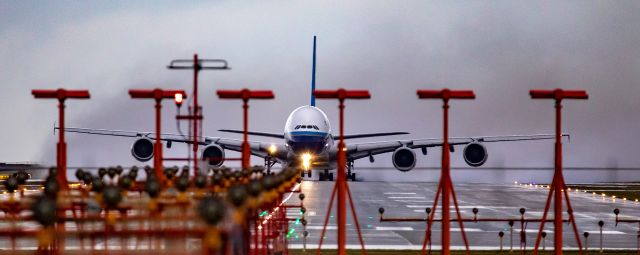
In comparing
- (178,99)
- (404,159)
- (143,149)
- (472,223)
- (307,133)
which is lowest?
(472,223)

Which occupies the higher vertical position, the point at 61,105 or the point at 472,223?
the point at 61,105

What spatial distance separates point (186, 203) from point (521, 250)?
18.9 meters

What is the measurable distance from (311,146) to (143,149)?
13.0 meters

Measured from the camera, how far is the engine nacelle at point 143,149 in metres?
61.0

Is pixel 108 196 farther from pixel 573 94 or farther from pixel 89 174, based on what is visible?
pixel 573 94

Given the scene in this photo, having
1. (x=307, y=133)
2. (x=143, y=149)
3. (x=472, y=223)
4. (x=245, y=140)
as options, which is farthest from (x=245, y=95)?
(x=307, y=133)

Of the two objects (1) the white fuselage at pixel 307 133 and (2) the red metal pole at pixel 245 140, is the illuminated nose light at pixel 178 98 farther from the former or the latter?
(1) the white fuselage at pixel 307 133

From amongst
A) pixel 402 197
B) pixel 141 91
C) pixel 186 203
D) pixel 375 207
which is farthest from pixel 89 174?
pixel 402 197

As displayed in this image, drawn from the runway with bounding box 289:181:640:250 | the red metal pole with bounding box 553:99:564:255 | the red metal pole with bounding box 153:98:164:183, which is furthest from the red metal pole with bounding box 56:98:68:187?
the runway with bounding box 289:181:640:250

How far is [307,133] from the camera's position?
221 ft

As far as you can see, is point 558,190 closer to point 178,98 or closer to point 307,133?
point 178,98

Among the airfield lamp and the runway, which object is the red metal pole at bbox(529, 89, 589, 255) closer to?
the airfield lamp

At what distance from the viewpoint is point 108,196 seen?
564 inches

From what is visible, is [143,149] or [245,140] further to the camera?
[143,149]
